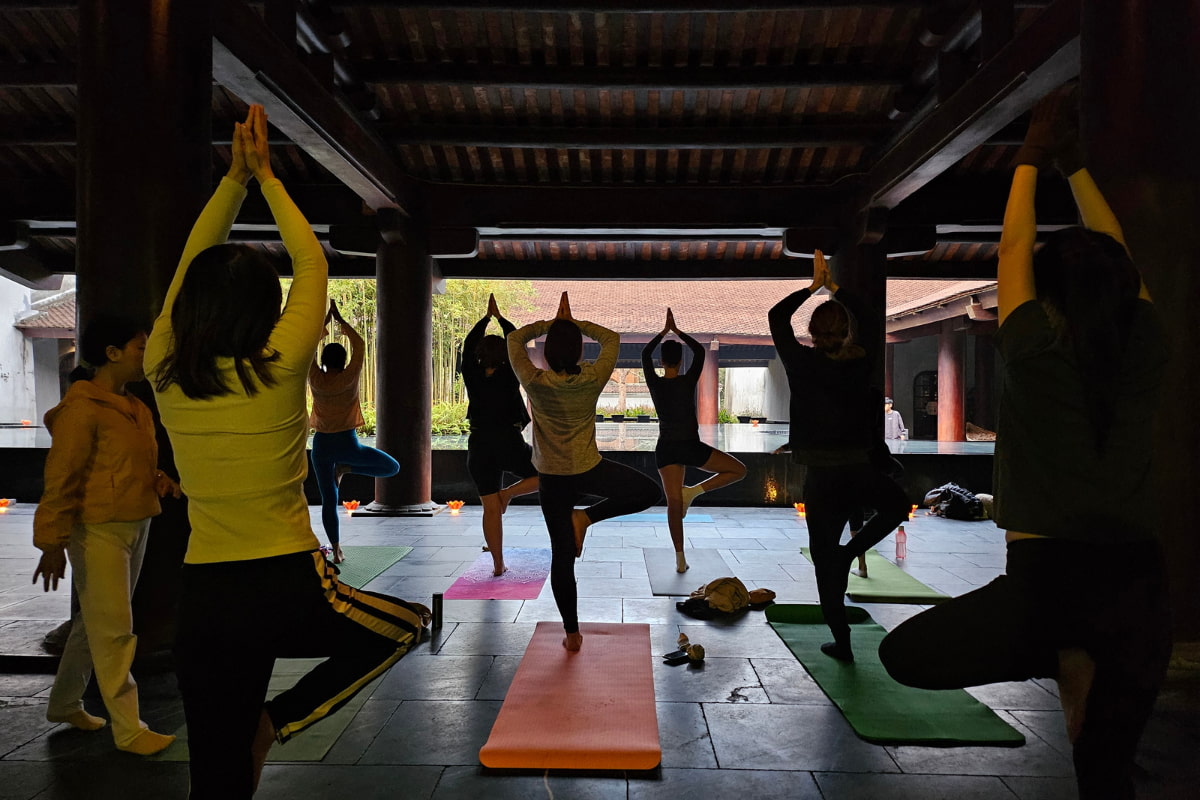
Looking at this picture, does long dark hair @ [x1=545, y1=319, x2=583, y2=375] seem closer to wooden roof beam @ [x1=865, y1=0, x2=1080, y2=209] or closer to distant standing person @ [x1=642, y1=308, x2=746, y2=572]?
distant standing person @ [x1=642, y1=308, x2=746, y2=572]

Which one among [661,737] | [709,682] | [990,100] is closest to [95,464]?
[661,737]

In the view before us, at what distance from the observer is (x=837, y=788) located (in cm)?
233

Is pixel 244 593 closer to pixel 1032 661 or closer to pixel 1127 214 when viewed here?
pixel 1032 661

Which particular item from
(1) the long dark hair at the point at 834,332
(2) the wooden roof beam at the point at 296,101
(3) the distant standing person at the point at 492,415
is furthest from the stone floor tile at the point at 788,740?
(2) the wooden roof beam at the point at 296,101

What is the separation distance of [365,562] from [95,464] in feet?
10.9

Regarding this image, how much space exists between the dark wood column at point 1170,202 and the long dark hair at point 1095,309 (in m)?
2.47

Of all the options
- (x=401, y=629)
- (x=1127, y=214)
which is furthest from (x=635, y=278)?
(x=401, y=629)

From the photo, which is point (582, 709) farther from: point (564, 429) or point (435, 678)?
point (564, 429)

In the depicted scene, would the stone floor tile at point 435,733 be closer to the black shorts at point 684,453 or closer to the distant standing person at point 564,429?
the distant standing person at point 564,429

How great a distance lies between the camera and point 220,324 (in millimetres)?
1475

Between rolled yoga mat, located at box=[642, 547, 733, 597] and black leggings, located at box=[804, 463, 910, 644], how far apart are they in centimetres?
147

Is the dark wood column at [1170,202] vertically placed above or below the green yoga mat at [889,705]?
above

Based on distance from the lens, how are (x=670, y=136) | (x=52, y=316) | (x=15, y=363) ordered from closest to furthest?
(x=670, y=136) < (x=15, y=363) < (x=52, y=316)

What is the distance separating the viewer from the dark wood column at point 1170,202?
3395mm
